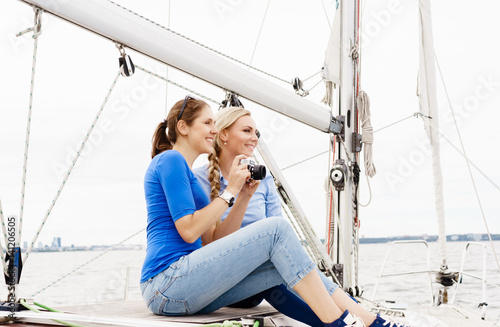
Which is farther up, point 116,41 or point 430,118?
point 430,118

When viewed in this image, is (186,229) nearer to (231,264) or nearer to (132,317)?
(231,264)

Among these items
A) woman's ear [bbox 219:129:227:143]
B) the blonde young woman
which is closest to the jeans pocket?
the blonde young woman

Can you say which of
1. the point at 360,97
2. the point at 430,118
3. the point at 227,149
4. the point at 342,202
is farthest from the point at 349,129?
the point at 227,149

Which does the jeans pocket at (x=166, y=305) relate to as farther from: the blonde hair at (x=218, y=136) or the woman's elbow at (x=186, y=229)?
the blonde hair at (x=218, y=136)

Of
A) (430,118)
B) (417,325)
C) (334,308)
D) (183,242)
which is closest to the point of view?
(334,308)

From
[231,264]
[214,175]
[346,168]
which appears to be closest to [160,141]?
[214,175]

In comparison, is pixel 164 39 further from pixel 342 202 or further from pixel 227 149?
pixel 342 202

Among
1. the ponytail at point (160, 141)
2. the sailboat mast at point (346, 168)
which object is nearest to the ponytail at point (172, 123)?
the ponytail at point (160, 141)

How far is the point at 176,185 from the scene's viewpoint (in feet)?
6.34

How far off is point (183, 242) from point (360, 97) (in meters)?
2.17

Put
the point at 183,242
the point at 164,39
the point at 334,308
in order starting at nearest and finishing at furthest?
the point at 334,308, the point at 183,242, the point at 164,39

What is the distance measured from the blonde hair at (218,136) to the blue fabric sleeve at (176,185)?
0.41 m

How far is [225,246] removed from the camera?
190 cm

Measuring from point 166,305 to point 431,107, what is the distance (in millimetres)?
3177
